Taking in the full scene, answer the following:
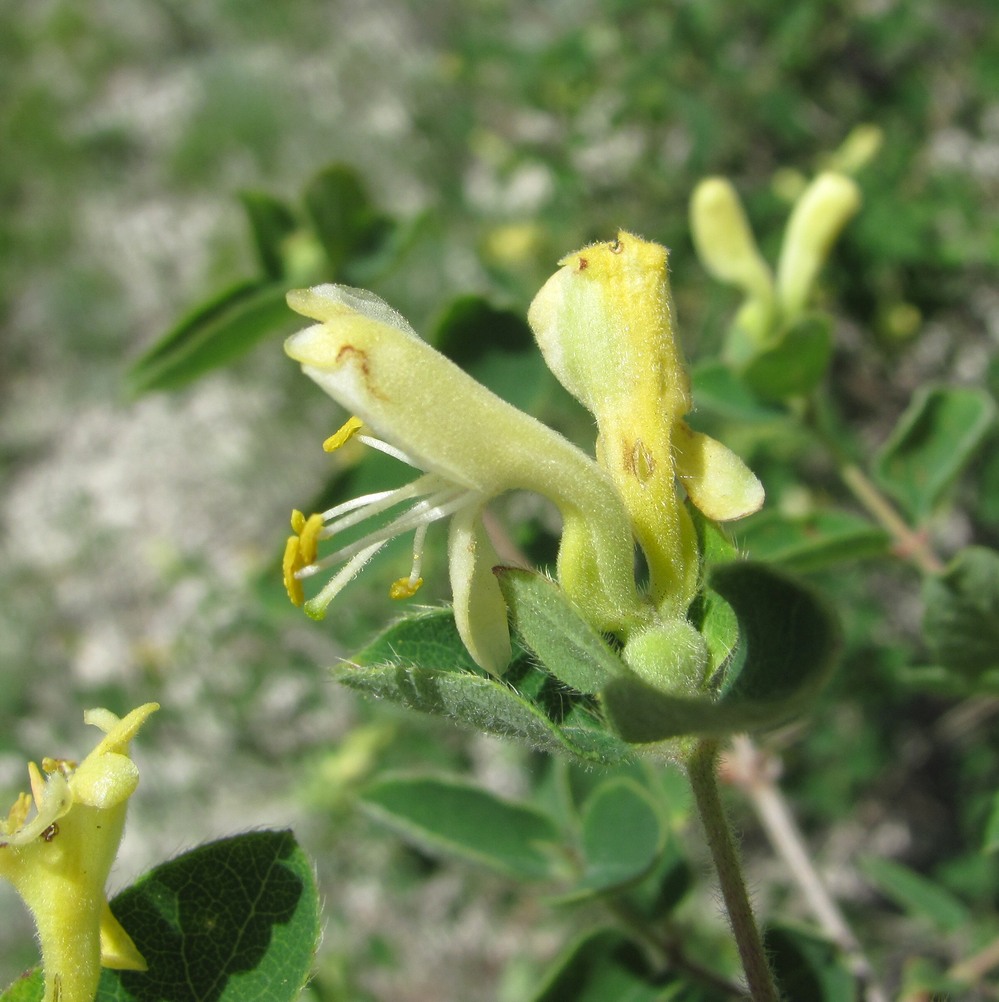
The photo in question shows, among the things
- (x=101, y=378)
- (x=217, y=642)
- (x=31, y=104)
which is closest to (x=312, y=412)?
(x=217, y=642)

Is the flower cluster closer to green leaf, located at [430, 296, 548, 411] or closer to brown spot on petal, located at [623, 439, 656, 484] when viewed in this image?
brown spot on petal, located at [623, 439, 656, 484]

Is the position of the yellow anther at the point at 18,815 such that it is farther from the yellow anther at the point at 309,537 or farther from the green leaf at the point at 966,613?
the green leaf at the point at 966,613

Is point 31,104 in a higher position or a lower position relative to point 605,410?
lower

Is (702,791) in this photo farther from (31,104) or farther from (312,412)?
(31,104)

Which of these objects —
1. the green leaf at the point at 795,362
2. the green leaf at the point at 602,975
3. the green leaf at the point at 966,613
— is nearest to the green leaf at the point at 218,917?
the green leaf at the point at 602,975

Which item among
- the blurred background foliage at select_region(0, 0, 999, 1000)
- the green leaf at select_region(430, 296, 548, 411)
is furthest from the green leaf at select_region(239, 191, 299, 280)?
the green leaf at select_region(430, 296, 548, 411)

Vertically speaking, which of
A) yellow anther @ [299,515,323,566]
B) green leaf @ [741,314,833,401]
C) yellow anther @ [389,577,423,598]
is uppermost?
yellow anther @ [299,515,323,566]

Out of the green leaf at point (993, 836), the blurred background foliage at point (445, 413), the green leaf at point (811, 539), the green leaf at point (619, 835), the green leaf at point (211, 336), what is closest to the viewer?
the green leaf at point (993, 836)

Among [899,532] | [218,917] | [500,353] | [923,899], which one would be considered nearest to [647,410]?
[218,917]
